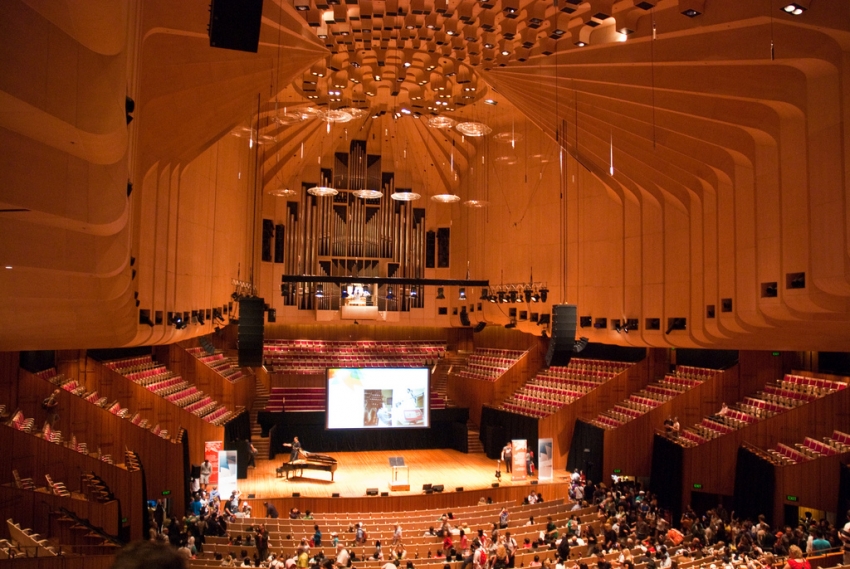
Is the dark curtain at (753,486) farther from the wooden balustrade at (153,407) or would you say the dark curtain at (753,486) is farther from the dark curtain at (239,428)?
the dark curtain at (239,428)

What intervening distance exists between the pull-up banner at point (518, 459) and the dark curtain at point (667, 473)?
2546 millimetres

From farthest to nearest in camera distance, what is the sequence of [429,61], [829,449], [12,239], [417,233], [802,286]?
1. [417,233]
2. [429,61]
3. [829,449]
4. [802,286]
5. [12,239]

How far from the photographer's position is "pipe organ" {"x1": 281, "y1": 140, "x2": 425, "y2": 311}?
21.2 meters

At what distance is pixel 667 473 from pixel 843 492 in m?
3.31

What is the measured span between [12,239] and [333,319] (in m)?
16.8

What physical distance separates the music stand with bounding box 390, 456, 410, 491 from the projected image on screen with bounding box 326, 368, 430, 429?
10.3ft

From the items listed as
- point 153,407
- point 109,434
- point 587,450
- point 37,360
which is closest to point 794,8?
point 587,450

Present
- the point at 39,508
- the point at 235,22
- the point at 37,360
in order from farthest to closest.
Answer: the point at 37,360
the point at 39,508
the point at 235,22

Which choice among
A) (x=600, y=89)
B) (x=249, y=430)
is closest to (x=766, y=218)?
(x=600, y=89)

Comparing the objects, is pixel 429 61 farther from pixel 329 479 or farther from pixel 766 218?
pixel 329 479

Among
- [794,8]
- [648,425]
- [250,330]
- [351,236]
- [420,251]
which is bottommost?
[648,425]

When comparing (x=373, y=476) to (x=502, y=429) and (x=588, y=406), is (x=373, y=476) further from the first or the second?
(x=588, y=406)

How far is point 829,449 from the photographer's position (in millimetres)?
11141

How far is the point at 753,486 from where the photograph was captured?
11.9 metres
